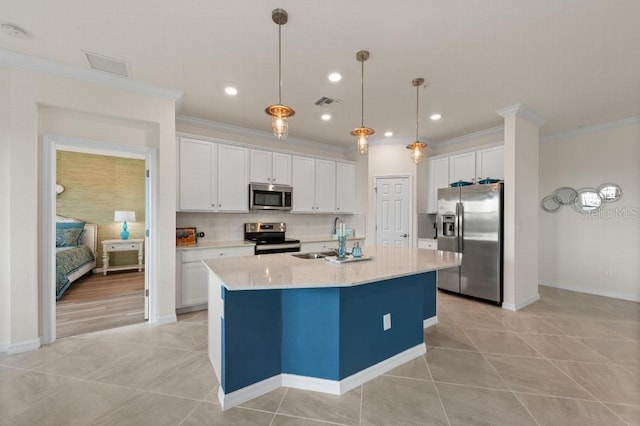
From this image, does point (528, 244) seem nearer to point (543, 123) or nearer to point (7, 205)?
point (543, 123)

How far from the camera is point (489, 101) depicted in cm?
354

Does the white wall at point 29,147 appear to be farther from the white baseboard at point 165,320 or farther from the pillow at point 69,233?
the pillow at point 69,233

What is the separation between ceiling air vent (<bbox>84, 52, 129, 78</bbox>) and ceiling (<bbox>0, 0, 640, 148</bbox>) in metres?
0.06

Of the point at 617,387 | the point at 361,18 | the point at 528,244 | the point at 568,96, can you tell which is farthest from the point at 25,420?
the point at 568,96

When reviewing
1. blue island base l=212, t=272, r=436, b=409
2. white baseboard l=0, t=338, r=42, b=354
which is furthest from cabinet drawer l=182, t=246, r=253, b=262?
blue island base l=212, t=272, r=436, b=409

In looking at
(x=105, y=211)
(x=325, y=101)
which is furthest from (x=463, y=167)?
(x=105, y=211)

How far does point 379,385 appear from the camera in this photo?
212cm

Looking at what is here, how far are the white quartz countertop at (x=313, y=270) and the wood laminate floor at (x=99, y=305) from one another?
79.6 inches

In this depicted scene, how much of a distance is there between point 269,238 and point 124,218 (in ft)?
12.1

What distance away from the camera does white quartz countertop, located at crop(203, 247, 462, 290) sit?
1712 mm

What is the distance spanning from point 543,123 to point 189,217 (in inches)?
216

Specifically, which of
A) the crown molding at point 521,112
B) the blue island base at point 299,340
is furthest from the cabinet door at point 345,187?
the blue island base at point 299,340

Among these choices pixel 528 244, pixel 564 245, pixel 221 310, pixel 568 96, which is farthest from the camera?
pixel 564 245

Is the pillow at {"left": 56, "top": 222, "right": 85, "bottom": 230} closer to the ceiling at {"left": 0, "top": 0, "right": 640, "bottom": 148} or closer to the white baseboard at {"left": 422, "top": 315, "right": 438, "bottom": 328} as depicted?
the ceiling at {"left": 0, "top": 0, "right": 640, "bottom": 148}
